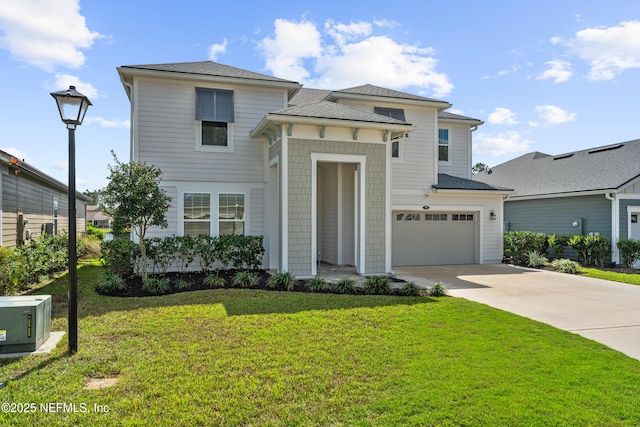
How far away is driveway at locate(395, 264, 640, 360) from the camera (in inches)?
232

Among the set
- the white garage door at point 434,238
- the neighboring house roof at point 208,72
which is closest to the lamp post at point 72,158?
the neighboring house roof at point 208,72

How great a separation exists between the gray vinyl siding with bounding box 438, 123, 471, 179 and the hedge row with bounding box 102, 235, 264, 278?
8631 mm

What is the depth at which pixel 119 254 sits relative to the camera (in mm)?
9781

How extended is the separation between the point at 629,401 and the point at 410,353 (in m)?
2.06

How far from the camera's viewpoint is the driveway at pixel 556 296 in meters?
5.89

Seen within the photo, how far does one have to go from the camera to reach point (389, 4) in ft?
35.1

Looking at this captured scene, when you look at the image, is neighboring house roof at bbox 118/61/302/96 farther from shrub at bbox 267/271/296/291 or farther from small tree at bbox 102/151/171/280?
shrub at bbox 267/271/296/291

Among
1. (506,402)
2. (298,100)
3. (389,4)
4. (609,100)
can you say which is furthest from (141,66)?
(609,100)

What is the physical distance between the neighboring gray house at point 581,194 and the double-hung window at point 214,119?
522 inches

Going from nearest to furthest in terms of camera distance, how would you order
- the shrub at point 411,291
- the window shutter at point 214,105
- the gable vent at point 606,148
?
the shrub at point 411,291
the window shutter at point 214,105
the gable vent at point 606,148

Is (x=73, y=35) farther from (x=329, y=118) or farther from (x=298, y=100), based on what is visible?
(x=298, y=100)

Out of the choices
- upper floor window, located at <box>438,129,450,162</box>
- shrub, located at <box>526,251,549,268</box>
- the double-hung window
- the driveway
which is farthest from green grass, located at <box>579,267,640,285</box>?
the double-hung window

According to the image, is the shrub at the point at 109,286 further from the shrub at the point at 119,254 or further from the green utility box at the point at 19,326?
the green utility box at the point at 19,326

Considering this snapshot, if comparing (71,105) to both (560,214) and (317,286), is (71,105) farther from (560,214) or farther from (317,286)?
(560,214)
